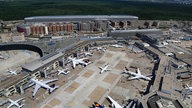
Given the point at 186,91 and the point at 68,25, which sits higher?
the point at 68,25

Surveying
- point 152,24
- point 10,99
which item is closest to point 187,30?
point 152,24

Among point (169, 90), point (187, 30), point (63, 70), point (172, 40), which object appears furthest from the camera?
point (187, 30)

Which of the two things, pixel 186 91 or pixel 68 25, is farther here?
pixel 68 25

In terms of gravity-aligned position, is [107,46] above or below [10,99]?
above

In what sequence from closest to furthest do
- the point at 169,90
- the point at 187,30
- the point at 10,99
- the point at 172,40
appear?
the point at 169,90, the point at 10,99, the point at 172,40, the point at 187,30

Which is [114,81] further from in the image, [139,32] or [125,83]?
[139,32]

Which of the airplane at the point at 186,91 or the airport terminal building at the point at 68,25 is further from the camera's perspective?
the airport terminal building at the point at 68,25

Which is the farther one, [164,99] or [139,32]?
[139,32]

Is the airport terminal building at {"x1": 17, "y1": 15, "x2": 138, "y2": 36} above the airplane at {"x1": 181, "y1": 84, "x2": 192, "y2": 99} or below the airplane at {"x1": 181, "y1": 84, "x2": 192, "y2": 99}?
above

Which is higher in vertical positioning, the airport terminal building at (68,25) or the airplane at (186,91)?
the airport terminal building at (68,25)

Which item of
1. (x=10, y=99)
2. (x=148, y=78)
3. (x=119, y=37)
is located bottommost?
(x=10, y=99)

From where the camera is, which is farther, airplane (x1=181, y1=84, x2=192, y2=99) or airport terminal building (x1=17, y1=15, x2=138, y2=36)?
airport terminal building (x1=17, y1=15, x2=138, y2=36)
